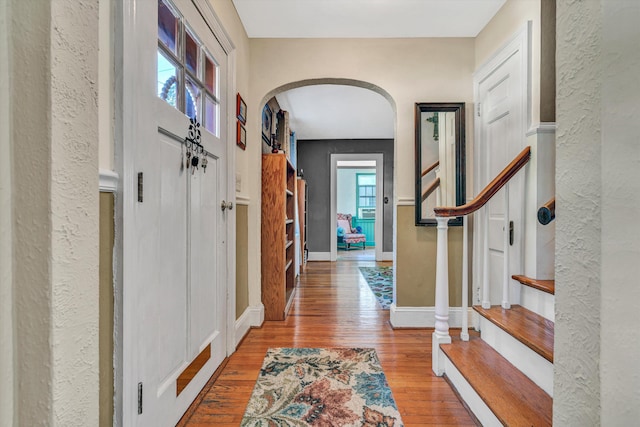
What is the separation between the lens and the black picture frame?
124 inches

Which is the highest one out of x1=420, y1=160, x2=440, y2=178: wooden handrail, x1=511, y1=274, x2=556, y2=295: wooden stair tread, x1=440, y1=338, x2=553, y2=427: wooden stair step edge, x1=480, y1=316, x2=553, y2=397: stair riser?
x1=420, y1=160, x2=440, y2=178: wooden handrail

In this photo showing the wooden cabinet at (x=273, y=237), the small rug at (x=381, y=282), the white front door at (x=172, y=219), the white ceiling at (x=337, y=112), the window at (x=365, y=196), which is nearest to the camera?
the white front door at (x=172, y=219)

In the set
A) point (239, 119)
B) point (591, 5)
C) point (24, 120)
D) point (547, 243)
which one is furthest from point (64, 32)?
point (547, 243)

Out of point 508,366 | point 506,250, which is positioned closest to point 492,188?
point 506,250

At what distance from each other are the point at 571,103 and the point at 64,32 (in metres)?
0.91

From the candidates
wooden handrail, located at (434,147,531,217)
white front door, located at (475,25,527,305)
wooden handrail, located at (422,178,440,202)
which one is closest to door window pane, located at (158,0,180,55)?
wooden handrail, located at (434,147,531,217)

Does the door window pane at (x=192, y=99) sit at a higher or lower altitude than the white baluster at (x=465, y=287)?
higher

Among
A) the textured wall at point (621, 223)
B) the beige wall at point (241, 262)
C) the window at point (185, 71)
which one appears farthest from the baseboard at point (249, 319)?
the textured wall at point (621, 223)

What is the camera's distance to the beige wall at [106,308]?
862 millimetres

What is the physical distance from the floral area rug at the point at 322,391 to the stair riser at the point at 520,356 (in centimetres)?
62

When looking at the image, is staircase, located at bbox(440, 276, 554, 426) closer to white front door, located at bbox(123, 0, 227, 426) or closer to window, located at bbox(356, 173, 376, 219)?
white front door, located at bbox(123, 0, 227, 426)

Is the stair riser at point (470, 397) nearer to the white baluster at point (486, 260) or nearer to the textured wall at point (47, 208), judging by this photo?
the white baluster at point (486, 260)

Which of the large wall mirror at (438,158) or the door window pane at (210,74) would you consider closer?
the door window pane at (210,74)

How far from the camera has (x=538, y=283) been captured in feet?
5.32
